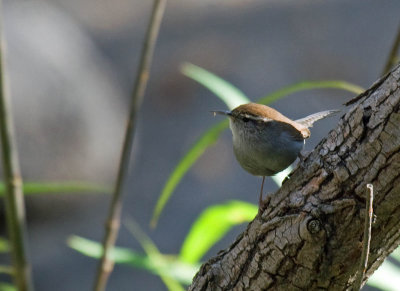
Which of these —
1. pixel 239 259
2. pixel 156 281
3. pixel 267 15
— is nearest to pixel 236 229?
pixel 156 281

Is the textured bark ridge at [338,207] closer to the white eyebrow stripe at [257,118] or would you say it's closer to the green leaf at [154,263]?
the white eyebrow stripe at [257,118]

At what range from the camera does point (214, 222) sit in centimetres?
246

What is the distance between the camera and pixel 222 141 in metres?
8.25

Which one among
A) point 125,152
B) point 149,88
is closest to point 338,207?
point 125,152

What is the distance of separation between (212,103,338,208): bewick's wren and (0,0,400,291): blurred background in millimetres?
2757

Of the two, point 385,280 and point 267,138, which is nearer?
point 267,138

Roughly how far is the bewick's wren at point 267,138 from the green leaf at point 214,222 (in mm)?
295

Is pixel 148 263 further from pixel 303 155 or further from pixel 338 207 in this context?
pixel 338 207

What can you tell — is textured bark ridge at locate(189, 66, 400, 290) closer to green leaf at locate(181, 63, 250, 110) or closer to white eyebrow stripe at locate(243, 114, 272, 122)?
white eyebrow stripe at locate(243, 114, 272, 122)

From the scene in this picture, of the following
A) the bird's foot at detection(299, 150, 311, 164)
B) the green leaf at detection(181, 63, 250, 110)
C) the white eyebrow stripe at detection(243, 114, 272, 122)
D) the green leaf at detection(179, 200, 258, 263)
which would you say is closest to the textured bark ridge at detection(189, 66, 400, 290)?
the bird's foot at detection(299, 150, 311, 164)

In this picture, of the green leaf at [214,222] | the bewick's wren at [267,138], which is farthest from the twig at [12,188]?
the bewick's wren at [267,138]

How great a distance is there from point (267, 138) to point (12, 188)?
935 mm

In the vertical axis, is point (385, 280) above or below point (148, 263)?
below

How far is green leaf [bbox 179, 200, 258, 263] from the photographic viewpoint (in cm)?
238
